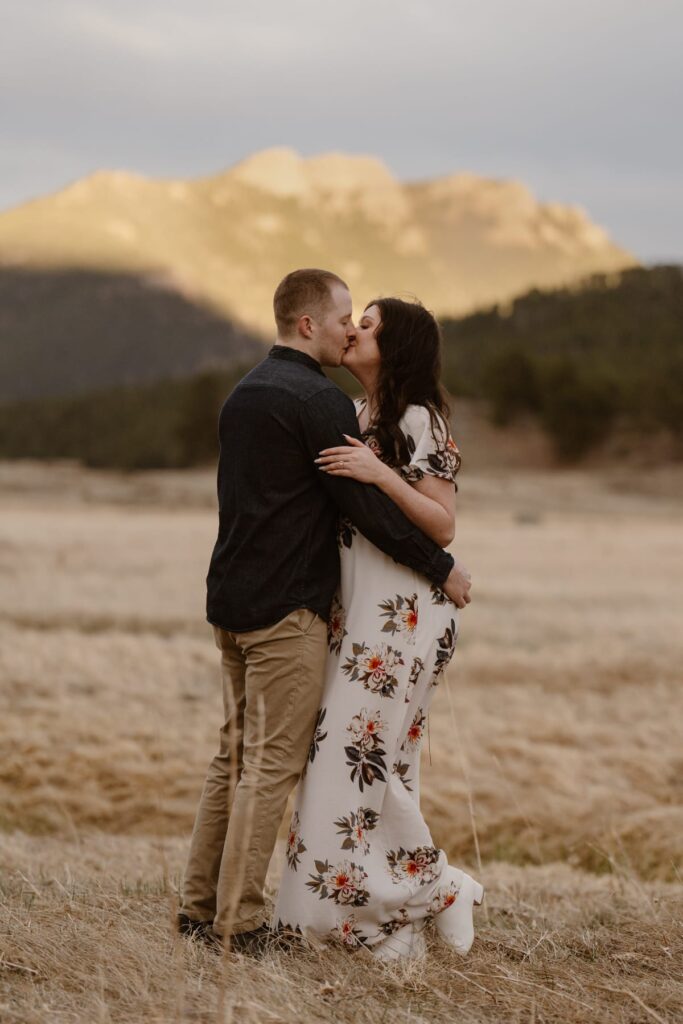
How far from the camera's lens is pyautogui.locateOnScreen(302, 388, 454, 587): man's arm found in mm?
4254

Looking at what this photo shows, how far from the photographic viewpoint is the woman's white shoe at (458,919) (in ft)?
14.7

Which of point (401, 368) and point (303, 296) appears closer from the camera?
point (303, 296)

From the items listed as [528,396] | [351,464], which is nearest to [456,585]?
[351,464]

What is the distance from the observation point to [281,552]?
428cm

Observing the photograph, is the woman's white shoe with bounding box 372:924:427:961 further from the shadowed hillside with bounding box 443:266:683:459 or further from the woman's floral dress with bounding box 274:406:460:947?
the shadowed hillside with bounding box 443:266:683:459

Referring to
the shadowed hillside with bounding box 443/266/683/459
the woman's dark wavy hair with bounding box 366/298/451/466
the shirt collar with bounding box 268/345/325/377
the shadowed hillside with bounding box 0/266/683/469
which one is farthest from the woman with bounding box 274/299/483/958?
the shadowed hillside with bounding box 443/266/683/459

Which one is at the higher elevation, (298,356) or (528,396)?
(528,396)

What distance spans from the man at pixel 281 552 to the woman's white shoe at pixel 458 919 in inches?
28.1

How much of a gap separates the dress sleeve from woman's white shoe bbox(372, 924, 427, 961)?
1.75 meters

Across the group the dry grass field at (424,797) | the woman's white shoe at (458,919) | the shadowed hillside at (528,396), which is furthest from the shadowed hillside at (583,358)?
the woman's white shoe at (458,919)

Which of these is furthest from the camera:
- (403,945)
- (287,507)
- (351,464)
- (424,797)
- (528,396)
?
(528,396)

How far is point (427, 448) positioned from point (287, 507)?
599 millimetres

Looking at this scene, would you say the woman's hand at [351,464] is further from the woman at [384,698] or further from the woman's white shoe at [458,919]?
the woman's white shoe at [458,919]

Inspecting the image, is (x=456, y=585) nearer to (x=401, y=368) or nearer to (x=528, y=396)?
(x=401, y=368)
